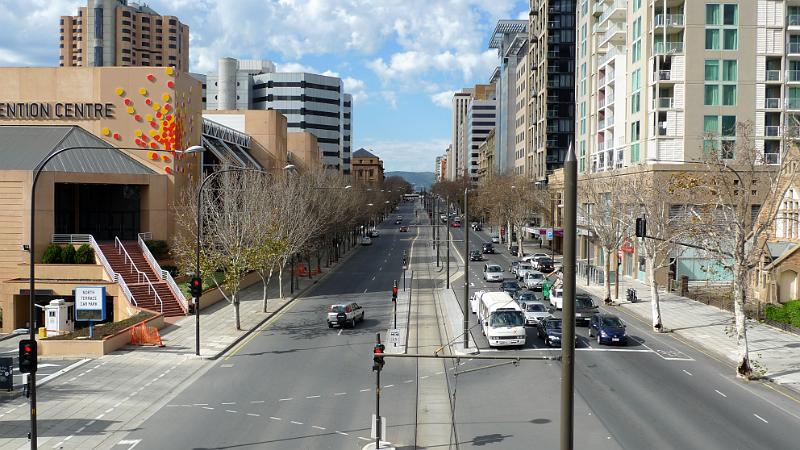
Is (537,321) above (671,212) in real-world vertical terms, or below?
below

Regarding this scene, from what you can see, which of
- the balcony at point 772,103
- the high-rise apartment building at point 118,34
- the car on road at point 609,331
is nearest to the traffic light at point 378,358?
the car on road at point 609,331

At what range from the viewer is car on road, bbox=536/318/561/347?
32062mm

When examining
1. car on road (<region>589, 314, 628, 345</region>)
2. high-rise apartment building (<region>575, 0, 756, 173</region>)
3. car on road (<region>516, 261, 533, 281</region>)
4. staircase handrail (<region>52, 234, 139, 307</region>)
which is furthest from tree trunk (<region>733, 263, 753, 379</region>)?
staircase handrail (<region>52, 234, 139, 307</region>)

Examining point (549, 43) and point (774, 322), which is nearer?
point (774, 322)

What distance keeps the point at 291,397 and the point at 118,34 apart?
183 m

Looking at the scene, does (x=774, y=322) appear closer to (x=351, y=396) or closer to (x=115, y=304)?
(x=351, y=396)

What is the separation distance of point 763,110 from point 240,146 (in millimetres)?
53963

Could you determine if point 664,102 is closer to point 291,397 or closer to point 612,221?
point 612,221

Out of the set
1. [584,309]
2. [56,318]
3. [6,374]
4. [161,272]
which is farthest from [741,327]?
[161,272]

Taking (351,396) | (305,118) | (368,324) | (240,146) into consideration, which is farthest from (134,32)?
(351,396)

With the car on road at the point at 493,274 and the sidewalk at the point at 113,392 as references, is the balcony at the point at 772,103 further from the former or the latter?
the sidewalk at the point at 113,392

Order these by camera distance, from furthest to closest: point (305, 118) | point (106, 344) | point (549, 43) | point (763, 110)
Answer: point (305, 118), point (549, 43), point (763, 110), point (106, 344)

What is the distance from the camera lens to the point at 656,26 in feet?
189

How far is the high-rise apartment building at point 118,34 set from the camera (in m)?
179
